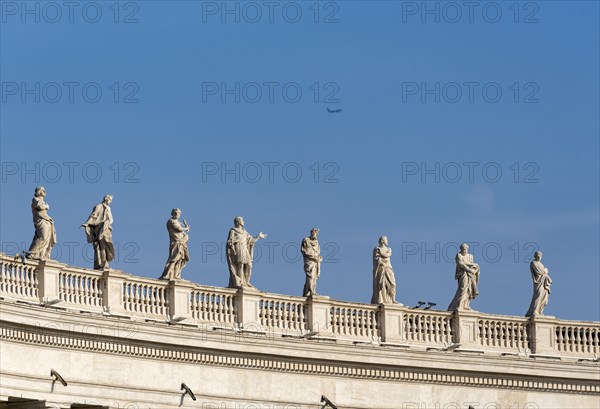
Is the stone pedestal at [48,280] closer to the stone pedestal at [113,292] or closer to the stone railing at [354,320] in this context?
the stone pedestal at [113,292]

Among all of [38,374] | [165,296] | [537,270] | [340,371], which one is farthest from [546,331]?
[38,374]

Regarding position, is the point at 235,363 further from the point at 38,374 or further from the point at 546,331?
the point at 546,331

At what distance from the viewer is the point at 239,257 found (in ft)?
267

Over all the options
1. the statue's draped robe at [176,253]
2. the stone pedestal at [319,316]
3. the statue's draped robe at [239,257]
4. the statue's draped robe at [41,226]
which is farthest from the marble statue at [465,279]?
the statue's draped robe at [41,226]

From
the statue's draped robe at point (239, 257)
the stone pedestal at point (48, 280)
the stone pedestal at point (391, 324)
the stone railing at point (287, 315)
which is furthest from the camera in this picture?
the stone pedestal at point (391, 324)

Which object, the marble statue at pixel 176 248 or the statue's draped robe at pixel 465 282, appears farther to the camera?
the statue's draped robe at pixel 465 282

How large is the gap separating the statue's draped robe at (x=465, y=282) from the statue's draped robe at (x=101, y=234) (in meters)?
14.8

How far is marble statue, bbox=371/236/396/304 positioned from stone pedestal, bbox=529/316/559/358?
19.1 feet

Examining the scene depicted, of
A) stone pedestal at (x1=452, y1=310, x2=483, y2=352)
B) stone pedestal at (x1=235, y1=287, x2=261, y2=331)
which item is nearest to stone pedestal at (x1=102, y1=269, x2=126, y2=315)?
stone pedestal at (x1=235, y1=287, x2=261, y2=331)

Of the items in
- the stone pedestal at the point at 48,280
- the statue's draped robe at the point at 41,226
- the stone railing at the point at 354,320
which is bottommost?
the stone pedestal at the point at 48,280

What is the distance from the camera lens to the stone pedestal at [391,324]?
8362 centimetres

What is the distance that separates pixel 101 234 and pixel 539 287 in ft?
61.3

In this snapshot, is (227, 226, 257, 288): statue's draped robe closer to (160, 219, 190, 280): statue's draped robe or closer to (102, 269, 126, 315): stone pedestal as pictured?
(160, 219, 190, 280): statue's draped robe

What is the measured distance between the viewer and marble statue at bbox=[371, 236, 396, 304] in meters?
84.5
